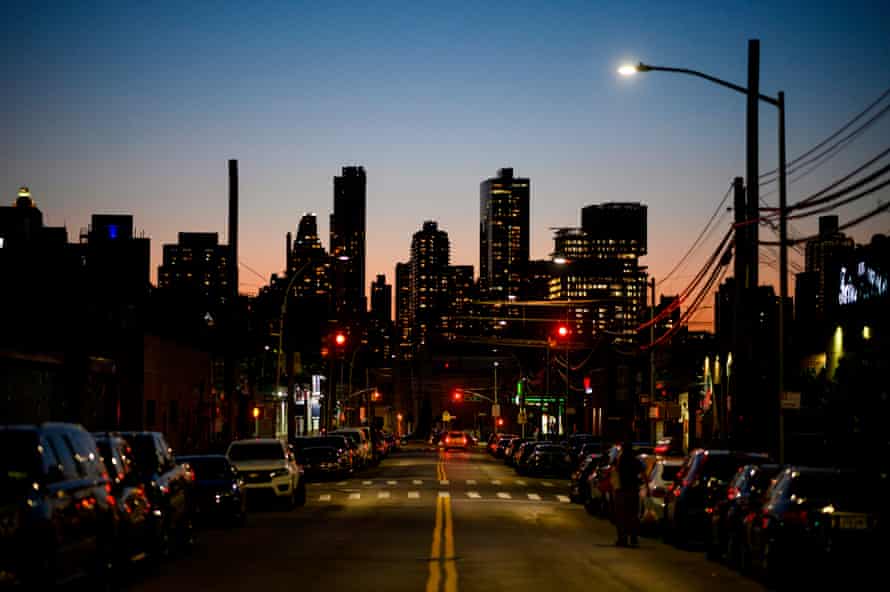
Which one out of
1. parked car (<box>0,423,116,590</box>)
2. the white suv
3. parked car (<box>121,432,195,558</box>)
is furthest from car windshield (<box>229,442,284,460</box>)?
parked car (<box>0,423,116,590</box>)

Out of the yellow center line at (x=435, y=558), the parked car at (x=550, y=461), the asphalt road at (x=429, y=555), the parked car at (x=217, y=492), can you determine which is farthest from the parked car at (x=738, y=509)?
the parked car at (x=550, y=461)

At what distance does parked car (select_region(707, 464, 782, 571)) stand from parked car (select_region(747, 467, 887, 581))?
109cm

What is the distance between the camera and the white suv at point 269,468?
114 feet

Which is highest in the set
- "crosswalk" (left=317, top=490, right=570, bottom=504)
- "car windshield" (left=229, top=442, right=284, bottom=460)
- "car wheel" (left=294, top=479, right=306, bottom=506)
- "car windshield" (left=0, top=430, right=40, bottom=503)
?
"car windshield" (left=0, top=430, right=40, bottom=503)

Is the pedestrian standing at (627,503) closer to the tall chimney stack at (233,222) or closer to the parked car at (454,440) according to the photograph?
the tall chimney stack at (233,222)

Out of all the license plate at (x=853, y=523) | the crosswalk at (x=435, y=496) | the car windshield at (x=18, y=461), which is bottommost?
the crosswalk at (x=435, y=496)

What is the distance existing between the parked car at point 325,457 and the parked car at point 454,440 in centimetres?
6017

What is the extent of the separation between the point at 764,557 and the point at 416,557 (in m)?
6.03

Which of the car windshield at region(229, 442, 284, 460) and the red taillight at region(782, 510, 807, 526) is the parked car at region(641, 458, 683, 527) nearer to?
the red taillight at region(782, 510, 807, 526)

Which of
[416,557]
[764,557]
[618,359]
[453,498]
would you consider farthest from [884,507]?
[618,359]

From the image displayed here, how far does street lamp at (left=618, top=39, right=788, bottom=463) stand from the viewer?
2836 centimetres

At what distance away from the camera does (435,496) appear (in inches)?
1661

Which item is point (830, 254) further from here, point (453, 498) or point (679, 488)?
point (679, 488)

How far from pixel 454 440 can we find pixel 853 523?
9985 cm
